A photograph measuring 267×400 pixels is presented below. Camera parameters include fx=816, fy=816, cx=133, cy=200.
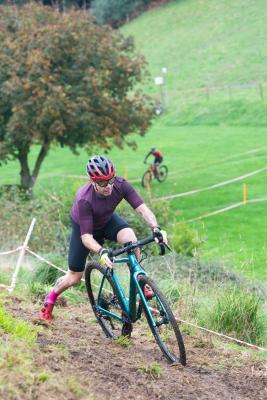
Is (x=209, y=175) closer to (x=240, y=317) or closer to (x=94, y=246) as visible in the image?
(x=240, y=317)

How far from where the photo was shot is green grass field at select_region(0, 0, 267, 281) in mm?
25062

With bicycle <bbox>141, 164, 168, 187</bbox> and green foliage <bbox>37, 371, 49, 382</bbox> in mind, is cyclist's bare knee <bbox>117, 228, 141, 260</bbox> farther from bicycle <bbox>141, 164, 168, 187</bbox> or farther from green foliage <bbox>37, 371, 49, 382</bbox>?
bicycle <bbox>141, 164, 168, 187</bbox>

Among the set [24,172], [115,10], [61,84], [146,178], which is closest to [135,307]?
[61,84]

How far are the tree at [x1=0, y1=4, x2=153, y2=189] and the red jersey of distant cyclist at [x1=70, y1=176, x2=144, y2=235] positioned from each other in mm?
18989

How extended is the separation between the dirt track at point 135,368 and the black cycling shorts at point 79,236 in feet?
2.31

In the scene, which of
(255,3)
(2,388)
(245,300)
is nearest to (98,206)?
(245,300)

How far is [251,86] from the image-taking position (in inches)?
2234

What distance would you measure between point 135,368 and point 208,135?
132 ft

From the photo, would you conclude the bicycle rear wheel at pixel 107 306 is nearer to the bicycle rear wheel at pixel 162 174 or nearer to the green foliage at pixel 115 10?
the bicycle rear wheel at pixel 162 174

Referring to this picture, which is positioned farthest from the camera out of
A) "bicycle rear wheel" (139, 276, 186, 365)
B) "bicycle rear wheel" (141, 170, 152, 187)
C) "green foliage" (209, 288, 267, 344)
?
"bicycle rear wheel" (141, 170, 152, 187)

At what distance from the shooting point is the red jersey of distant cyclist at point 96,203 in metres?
7.62

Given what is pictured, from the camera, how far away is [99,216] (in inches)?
307

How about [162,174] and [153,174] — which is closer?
[153,174]

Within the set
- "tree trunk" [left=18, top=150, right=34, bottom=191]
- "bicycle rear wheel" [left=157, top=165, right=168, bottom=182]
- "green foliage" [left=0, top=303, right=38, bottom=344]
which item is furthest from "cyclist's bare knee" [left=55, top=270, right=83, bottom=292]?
"bicycle rear wheel" [left=157, top=165, right=168, bottom=182]
